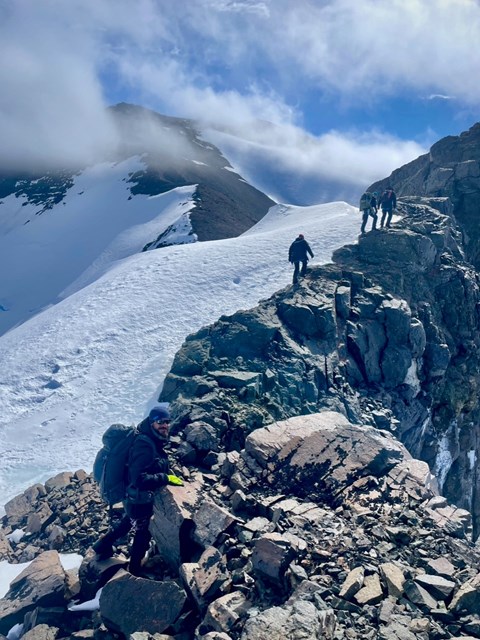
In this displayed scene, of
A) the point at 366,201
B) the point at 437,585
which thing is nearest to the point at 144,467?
the point at 437,585

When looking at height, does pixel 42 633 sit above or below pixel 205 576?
below

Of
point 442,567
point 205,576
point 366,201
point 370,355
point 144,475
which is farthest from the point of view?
point 366,201

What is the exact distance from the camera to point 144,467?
8805 mm

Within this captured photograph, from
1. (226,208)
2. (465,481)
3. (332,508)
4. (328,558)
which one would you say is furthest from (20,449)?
(226,208)

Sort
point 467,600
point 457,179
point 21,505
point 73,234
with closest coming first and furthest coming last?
point 467,600 → point 21,505 → point 457,179 → point 73,234

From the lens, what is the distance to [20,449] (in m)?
18.7

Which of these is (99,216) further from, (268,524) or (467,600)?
(467,600)

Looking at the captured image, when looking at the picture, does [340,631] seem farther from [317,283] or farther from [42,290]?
[42,290]

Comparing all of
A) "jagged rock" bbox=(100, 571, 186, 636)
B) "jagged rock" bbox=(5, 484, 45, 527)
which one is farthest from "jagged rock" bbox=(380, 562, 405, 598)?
"jagged rock" bbox=(5, 484, 45, 527)

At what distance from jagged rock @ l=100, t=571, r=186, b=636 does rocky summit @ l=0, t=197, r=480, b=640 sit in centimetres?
2

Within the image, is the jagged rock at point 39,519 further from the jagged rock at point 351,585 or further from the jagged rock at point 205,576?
the jagged rock at point 351,585

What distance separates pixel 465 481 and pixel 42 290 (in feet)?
136

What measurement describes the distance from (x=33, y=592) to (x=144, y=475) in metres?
2.85

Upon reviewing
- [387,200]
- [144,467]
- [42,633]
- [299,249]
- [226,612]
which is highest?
[387,200]
